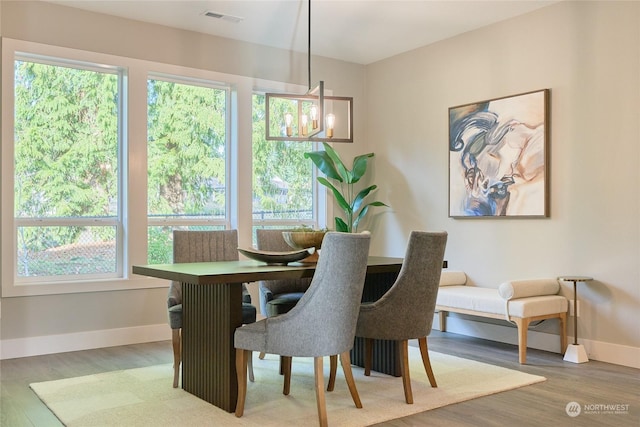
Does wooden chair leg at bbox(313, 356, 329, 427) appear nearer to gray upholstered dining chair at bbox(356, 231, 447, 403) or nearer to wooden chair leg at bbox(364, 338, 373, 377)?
gray upholstered dining chair at bbox(356, 231, 447, 403)

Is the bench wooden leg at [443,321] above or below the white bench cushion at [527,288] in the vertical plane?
below

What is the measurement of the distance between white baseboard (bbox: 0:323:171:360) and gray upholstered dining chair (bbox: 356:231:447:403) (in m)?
2.50

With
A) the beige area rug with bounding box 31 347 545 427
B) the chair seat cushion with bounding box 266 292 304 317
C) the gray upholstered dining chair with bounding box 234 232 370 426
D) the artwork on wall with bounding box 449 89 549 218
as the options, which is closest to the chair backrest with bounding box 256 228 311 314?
the chair seat cushion with bounding box 266 292 304 317

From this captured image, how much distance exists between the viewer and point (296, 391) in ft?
11.5

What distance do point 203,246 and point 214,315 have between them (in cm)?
106

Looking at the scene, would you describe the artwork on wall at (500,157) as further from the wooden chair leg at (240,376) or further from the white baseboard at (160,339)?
the wooden chair leg at (240,376)

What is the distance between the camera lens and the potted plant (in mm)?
6098

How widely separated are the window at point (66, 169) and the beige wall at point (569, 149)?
300 centimetres

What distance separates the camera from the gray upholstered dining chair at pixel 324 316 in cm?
284

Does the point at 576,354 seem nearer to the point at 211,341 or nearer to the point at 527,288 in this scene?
the point at 527,288

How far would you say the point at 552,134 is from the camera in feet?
15.6

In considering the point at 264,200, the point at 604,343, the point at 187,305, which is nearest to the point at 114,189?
the point at 264,200

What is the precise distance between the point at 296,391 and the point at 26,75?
3.29 metres

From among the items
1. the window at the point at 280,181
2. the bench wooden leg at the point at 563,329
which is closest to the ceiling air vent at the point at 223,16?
the window at the point at 280,181
